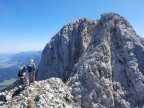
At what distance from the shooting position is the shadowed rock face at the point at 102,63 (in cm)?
2116

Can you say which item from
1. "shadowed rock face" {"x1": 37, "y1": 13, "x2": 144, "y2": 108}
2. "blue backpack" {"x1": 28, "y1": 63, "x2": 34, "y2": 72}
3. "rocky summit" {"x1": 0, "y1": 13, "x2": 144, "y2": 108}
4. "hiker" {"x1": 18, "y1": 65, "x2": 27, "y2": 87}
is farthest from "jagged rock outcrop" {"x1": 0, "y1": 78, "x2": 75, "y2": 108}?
"shadowed rock face" {"x1": 37, "y1": 13, "x2": 144, "y2": 108}

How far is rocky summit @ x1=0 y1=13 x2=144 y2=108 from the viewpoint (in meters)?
17.3

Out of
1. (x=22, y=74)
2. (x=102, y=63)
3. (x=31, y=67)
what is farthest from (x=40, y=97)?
(x=102, y=63)

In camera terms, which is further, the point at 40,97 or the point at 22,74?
the point at 22,74

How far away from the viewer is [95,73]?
23109 millimetres

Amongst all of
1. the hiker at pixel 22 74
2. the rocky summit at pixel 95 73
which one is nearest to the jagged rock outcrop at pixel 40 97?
the rocky summit at pixel 95 73

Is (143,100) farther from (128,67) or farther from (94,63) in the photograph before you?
(94,63)

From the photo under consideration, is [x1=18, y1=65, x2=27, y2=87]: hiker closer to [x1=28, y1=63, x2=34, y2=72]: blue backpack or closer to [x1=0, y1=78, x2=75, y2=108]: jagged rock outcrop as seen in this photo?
[x1=28, y1=63, x2=34, y2=72]: blue backpack

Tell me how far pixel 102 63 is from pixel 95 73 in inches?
117

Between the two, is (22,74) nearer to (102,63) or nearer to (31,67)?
(31,67)

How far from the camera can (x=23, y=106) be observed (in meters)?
14.0

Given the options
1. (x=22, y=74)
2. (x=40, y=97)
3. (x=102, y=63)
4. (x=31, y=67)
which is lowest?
(x=40, y=97)

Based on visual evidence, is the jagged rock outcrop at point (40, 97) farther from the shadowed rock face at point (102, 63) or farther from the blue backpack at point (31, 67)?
the shadowed rock face at point (102, 63)

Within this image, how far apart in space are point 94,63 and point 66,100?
9864 mm
